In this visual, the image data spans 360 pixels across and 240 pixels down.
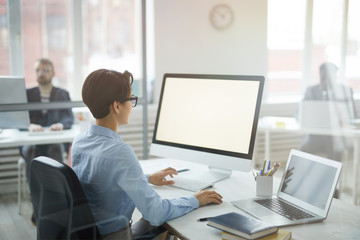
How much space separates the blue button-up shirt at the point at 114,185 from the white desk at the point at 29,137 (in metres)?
1.28

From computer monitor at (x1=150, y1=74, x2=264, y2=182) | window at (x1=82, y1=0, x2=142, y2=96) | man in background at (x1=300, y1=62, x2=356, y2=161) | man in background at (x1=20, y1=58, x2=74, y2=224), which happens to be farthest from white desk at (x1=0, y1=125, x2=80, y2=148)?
man in background at (x1=300, y1=62, x2=356, y2=161)

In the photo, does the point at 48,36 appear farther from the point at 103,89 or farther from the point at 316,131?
the point at 103,89

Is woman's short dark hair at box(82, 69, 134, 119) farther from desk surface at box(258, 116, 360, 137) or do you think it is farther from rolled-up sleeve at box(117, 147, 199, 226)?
desk surface at box(258, 116, 360, 137)

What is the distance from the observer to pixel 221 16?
3988mm

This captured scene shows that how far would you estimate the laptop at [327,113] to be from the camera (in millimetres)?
3330

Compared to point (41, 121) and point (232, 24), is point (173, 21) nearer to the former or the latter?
point (232, 24)

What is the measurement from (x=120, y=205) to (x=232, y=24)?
2.88 meters

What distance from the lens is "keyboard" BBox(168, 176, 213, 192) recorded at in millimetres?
1680

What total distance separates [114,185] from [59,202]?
6.8 inches

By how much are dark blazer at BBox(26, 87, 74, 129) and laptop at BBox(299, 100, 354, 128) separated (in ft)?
5.91

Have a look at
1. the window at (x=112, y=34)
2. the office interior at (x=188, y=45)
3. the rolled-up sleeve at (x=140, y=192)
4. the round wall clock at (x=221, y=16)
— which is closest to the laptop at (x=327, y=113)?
the office interior at (x=188, y=45)

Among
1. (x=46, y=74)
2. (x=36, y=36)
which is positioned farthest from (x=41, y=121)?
(x=36, y=36)

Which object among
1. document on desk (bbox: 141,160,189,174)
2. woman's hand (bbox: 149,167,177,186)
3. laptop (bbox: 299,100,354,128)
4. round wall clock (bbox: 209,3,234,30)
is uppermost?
round wall clock (bbox: 209,3,234,30)

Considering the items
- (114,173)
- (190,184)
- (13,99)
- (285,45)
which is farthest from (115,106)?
(285,45)
